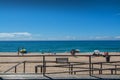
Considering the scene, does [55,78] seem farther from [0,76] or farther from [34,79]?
[0,76]

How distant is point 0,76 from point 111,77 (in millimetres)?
3732

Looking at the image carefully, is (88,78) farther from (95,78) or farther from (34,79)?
(34,79)

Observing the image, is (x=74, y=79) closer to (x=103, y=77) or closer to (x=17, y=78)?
(x=103, y=77)

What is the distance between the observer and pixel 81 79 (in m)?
8.84

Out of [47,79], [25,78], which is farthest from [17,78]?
[47,79]

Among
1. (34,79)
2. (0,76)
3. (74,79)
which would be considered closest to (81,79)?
(74,79)

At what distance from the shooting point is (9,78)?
8945 mm

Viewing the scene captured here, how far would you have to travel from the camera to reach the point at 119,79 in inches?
347

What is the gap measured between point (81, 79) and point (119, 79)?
4.01 feet

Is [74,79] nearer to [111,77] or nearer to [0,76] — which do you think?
[111,77]

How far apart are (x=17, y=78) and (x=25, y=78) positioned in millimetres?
260

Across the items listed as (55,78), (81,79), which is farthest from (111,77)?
(55,78)

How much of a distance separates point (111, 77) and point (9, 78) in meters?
3.36

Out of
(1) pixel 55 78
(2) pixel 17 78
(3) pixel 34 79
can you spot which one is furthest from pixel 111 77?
(2) pixel 17 78
